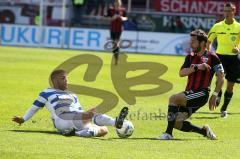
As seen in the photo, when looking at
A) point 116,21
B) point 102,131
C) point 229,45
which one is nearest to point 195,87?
A: point 102,131

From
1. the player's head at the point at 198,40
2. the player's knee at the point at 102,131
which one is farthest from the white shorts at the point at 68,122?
the player's head at the point at 198,40

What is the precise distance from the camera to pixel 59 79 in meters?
12.4

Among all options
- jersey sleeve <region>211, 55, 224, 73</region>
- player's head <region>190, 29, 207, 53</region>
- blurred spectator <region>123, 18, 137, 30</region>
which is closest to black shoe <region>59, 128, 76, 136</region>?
player's head <region>190, 29, 207, 53</region>

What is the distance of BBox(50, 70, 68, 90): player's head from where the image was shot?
12320 mm

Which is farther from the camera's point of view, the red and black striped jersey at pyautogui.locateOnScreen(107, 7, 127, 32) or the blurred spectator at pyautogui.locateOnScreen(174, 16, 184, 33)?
the blurred spectator at pyautogui.locateOnScreen(174, 16, 184, 33)

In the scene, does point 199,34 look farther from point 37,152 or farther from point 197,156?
point 37,152

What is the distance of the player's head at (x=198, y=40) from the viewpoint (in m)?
12.5

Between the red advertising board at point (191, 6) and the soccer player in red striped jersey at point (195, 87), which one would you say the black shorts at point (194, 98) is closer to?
the soccer player in red striped jersey at point (195, 87)

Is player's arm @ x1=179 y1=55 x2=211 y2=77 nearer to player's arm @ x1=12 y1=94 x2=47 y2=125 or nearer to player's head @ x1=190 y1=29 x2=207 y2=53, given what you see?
player's head @ x1=190 y1=29 x2=207 y2=53

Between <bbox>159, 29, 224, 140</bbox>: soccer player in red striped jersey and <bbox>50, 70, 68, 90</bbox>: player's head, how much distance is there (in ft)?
5.80

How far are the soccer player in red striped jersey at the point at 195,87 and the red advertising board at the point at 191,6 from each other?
37417 millimetres

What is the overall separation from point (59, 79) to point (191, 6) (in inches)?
1532

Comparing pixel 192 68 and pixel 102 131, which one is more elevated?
pixel 192 68

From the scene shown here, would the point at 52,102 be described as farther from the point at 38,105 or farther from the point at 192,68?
the point at 192,68
